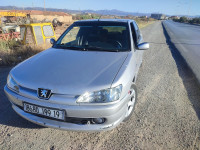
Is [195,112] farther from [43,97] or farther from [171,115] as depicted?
[43,97]

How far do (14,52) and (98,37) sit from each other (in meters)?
4.74

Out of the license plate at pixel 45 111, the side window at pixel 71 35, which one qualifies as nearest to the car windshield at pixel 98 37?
the side window at pixel 71 35

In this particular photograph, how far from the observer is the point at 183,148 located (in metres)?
2.19

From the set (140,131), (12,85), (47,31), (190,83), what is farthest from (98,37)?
(47,31)

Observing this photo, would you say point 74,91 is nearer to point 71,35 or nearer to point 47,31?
point 71,35

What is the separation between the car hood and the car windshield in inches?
9.5

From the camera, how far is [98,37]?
3.29m

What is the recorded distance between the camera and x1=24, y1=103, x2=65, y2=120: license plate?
1987 mm

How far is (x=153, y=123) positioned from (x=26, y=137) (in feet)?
6.72

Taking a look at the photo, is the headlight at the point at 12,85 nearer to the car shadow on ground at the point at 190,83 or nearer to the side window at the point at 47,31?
the car shadow on ground at the point at 190,83

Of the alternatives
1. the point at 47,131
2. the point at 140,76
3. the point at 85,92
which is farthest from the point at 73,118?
the point at 140,76

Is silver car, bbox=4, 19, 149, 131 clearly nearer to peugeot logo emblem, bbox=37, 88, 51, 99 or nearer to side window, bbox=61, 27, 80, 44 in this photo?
peugeot logo emblem, bbox=37, 88, 51, 99

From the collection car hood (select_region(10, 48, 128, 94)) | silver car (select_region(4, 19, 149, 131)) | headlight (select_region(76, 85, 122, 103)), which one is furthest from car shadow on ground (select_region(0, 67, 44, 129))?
headlight (select_region(76, 85, 122, 103))

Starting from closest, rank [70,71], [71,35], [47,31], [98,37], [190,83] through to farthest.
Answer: [70,71]
[98,37]
[71,35]
[190,83]
[47,31]
